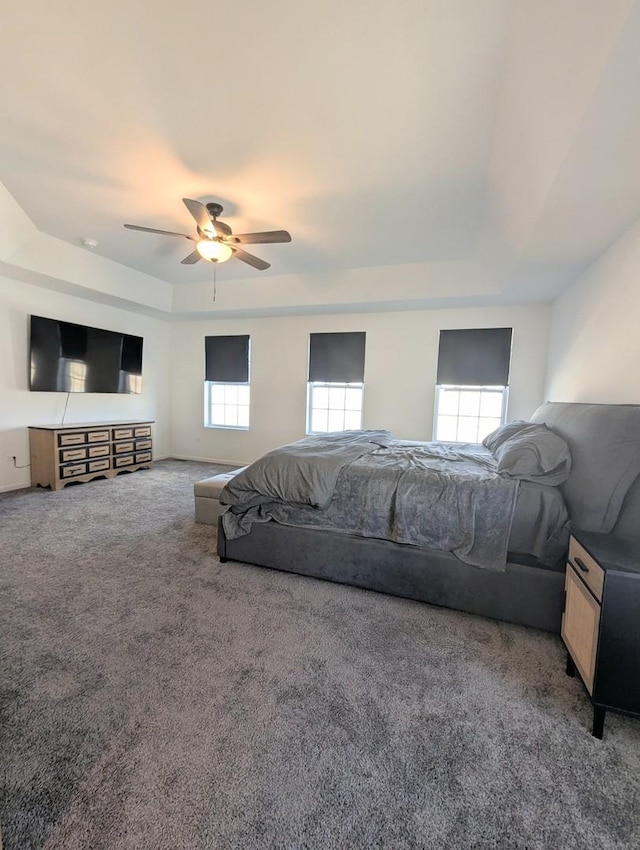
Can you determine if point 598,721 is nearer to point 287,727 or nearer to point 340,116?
point 287,727

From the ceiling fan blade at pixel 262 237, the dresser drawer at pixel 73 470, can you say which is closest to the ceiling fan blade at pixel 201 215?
the ceiling fan blade at pixel 262 237

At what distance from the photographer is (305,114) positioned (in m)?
2.19

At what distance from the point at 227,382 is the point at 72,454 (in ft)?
8.28

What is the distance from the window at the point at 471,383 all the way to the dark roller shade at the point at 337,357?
3.81 feet

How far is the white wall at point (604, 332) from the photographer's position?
7.95 ft

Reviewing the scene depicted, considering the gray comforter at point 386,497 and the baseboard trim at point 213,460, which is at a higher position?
the gray comforter at point 386,497

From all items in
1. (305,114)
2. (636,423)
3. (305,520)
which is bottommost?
(305,520)

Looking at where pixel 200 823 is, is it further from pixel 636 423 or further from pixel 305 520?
pixel 636 423

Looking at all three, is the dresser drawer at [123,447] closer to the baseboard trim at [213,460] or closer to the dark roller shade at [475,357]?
the baseboard trim at [213,460]

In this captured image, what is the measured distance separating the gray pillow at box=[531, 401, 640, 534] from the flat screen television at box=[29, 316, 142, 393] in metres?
5.59

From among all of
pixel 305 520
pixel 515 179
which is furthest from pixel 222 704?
pixel 515 179

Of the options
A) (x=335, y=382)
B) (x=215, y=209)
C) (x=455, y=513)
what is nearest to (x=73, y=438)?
(x=215, y=209)

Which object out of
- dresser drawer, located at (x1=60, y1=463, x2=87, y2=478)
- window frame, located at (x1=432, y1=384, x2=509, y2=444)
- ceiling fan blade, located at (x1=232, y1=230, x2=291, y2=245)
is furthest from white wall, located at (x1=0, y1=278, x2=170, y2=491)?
window frame, located at (x1=432, y1=384, x2=509, y2=444)

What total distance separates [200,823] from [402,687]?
896mm
